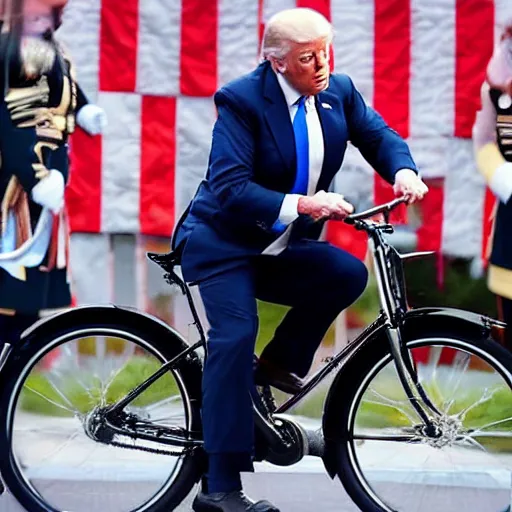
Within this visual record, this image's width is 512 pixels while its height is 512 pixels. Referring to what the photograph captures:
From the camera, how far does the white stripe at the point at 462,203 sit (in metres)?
4.06

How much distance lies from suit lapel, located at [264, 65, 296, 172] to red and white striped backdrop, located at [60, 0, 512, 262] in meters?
0.56

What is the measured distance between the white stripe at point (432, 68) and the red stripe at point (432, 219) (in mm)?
207

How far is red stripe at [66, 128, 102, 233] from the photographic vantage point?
408 cm

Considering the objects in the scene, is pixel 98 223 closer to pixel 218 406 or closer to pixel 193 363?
pixel 193 363

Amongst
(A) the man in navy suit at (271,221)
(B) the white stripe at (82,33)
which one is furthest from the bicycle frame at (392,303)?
(B) the white stripe at (82,33)

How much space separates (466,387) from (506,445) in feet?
1.07

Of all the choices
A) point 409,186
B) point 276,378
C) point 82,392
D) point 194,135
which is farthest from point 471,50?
point 82,392

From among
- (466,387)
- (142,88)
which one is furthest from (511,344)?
(142,88)

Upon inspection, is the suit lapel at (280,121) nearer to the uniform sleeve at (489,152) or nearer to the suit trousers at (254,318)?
the suit trousers at (254,318)

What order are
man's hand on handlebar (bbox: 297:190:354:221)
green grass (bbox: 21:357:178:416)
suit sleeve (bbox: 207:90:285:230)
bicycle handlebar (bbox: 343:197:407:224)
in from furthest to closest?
1. green grass (bbox: 21:357:178:416)
2. bicycle handlebar (bbox: 343:197:407:224)
3. suit sleeve (bbox: 207:90:285:230)
4. man's hand on handlebar (bbox: 297:190:354:221)

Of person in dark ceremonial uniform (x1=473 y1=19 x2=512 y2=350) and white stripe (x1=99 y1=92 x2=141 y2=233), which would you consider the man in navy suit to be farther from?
person in dark ceremonial uniform (x1=473 y1=19 x2=512 y2=350)

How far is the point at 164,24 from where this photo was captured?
4.03 m

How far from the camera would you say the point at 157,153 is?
4.08 meters

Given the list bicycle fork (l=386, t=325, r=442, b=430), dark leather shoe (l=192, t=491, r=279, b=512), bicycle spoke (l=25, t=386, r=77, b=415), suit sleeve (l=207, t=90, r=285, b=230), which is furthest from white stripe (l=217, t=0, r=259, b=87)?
dark leather shoe (l=192, t=491, r=279, b=512)
